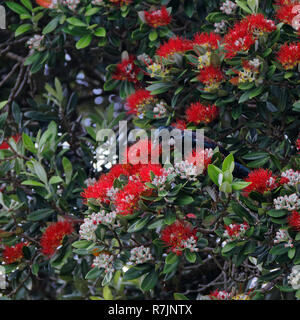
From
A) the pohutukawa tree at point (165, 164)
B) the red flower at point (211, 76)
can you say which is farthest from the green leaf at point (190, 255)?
the red flower at point (211, 76)

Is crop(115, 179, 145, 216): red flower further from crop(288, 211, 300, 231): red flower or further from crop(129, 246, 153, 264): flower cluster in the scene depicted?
crop(288, 211, 300, 231): red flower

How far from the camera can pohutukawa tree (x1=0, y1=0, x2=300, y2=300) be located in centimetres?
182

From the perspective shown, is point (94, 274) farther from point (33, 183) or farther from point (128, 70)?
point (128, 70)

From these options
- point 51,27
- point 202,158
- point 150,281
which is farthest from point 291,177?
point 51,27

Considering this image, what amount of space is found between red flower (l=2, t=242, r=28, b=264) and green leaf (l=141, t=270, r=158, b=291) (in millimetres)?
654

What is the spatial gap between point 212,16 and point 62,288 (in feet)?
5.62

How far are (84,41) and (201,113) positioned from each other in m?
0.70

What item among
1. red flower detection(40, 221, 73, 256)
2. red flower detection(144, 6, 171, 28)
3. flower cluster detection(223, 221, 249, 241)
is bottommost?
red flower detection(40, 221, 73, 256)

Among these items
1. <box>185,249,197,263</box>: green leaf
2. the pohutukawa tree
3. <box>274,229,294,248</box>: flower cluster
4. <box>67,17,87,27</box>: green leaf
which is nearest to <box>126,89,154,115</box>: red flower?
the pohutukawa tree

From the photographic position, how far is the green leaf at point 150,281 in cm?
194

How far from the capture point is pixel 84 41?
8.18 ft

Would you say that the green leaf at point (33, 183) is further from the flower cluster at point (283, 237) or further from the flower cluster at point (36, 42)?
the flower cluster at point (283, 237)
